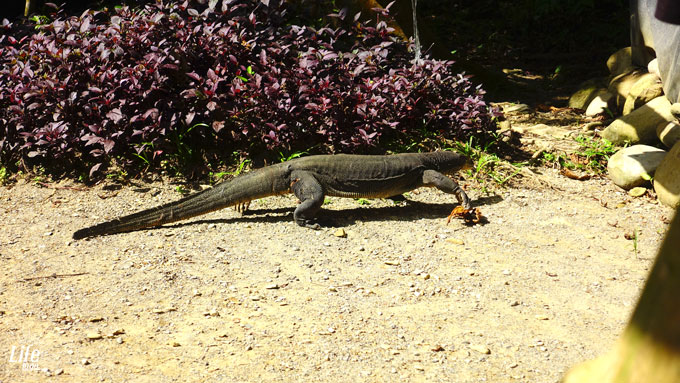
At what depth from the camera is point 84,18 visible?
7504 mm

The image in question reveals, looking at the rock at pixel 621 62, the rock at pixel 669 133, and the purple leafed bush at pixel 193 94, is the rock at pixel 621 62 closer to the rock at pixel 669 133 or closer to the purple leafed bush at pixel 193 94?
the rock at pixel 669 133

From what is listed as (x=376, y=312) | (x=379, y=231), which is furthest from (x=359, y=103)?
(x=376, y=312)

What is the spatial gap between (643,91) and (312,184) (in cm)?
491

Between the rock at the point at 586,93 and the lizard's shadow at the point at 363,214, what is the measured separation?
365cm

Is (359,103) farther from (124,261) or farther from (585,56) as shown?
(585,56)

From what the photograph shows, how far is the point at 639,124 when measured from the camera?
752 centimetres

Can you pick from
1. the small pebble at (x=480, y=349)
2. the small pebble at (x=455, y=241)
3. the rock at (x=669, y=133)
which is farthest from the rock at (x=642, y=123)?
the small pebble at (x=480, y=349)

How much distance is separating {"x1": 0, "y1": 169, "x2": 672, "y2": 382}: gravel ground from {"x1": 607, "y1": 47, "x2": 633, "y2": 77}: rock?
3330 millimetres

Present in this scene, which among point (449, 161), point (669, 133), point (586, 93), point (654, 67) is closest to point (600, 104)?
point (586, 93)

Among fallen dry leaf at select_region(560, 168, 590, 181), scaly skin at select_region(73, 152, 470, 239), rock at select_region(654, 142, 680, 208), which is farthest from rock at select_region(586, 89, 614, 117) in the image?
scaly skin at select_region(73, 152, 470, 239)

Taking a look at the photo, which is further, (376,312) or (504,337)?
(376,312)

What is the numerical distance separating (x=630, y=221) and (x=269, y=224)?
360 centimetres

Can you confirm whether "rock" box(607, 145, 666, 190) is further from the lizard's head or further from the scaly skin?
the scaly skin

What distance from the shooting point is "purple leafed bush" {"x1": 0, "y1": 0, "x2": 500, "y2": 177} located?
654 centimetres
